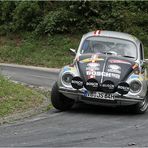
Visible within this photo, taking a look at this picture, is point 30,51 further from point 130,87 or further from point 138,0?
point 130,87

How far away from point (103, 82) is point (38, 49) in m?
16.8

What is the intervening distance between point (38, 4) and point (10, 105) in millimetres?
19888

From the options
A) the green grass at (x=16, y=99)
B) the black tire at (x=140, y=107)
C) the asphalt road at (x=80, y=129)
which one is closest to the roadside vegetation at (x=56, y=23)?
the green grass at (x=16, y=99)

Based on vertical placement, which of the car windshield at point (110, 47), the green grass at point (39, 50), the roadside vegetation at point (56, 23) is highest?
the car windshield at point (110, 47)

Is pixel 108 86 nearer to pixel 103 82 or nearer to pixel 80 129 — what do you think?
pixel 103 82

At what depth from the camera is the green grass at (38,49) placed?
2614cm

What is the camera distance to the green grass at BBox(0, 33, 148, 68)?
1029 inches

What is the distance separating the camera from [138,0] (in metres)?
30.3

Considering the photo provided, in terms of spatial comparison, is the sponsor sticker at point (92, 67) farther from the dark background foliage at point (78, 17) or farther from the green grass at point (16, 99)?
the dark background foliage at point (78, 17)

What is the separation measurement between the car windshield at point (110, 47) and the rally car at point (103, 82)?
137 millimetres

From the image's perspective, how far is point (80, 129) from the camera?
33.4 feet

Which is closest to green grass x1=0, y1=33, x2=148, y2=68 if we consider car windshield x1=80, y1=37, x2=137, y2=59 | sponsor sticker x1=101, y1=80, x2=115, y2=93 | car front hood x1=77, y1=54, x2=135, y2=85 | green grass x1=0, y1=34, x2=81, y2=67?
green grass x1=0, y1=34, x2=81, y2=67

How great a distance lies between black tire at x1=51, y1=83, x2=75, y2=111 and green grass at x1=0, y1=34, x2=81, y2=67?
42.8 ft

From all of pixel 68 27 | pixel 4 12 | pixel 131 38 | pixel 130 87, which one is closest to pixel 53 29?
pixel 68 27
